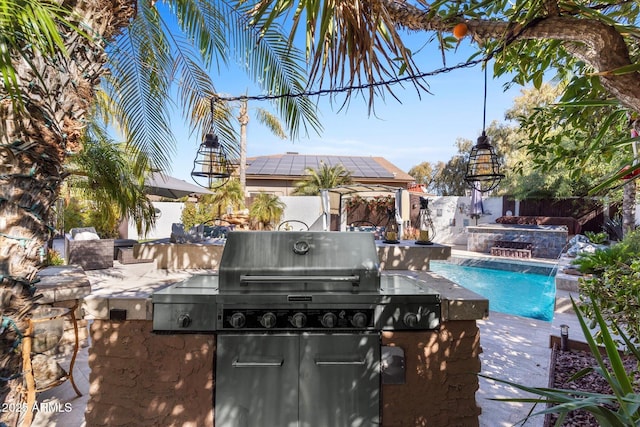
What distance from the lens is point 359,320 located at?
7.02ft

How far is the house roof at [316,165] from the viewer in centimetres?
2034

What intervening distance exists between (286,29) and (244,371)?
371 centimetres

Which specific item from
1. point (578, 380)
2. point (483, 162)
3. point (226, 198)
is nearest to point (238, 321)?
point (483, 162)

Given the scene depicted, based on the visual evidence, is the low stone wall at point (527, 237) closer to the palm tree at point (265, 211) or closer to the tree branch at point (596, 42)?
the palm tree at point (265, 211)

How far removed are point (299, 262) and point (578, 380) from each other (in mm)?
3041

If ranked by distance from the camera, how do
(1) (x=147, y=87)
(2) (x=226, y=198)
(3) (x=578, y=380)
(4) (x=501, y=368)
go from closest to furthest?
1. (3) (x=578, y=380)
2. (4) (x=501, y=368)
3. (1) (x=147, y=87)
4. (2) (x=226, y=198)

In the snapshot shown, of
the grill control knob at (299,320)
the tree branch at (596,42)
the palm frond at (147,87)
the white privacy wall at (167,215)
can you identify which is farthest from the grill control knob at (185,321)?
the white privacy wall at (167,215)

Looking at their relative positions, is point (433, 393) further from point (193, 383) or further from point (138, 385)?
point (138, 385)

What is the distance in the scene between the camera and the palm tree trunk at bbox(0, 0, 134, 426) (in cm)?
179

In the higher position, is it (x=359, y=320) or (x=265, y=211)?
(x=265, y=211)

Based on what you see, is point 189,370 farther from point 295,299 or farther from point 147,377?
point 295,299

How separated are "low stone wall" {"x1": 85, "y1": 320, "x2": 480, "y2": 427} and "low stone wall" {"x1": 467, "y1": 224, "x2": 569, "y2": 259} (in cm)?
1309

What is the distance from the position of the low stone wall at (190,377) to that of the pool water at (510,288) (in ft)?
19.2

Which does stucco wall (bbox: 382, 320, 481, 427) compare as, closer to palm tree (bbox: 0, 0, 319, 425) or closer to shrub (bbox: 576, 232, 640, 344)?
shrub (bbox: 576, 232, 640, 344)
